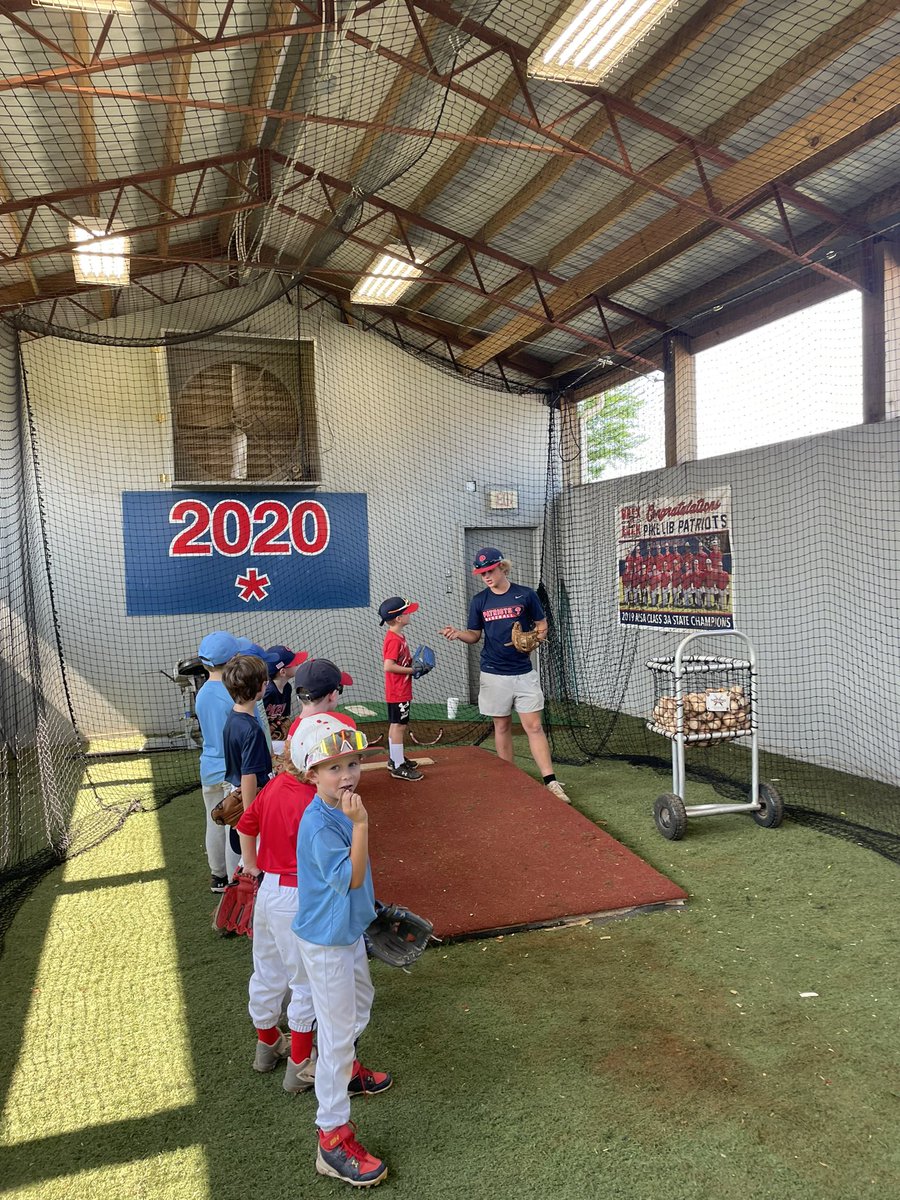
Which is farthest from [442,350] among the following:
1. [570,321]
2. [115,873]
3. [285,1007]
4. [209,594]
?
[285,1007]

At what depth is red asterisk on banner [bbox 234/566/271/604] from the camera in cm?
841

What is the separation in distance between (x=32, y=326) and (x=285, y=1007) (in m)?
5.61

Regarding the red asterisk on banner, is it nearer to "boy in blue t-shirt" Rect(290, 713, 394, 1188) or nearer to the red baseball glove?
the red baseball glove

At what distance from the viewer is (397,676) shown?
5.50 meters

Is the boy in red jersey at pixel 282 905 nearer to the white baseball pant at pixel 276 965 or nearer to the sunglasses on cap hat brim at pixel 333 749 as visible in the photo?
the white baseball pant at pixel 276 965

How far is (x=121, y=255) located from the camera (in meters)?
5.84

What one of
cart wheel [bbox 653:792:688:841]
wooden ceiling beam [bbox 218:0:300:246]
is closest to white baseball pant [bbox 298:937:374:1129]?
cart wheel [bbox 653:792:688:841]

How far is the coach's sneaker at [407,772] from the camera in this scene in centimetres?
544

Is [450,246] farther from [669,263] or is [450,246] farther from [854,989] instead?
[854,989]

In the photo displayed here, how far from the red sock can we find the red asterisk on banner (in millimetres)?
6578

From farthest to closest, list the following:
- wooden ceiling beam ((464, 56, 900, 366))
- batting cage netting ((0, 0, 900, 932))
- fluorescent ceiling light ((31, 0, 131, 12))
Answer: batting cage netting ((0, 0, 900, 932)), wooden ceiling beam ((464, 56, 900, 366)), fluorescent ceiling light ((31, 0, 131, 12))

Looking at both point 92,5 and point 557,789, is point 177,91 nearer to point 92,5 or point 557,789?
point 92,5

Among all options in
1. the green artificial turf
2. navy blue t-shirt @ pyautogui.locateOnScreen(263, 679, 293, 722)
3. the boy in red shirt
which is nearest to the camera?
the green artificial turf

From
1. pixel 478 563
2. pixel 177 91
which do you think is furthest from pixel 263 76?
pixel 478 563
